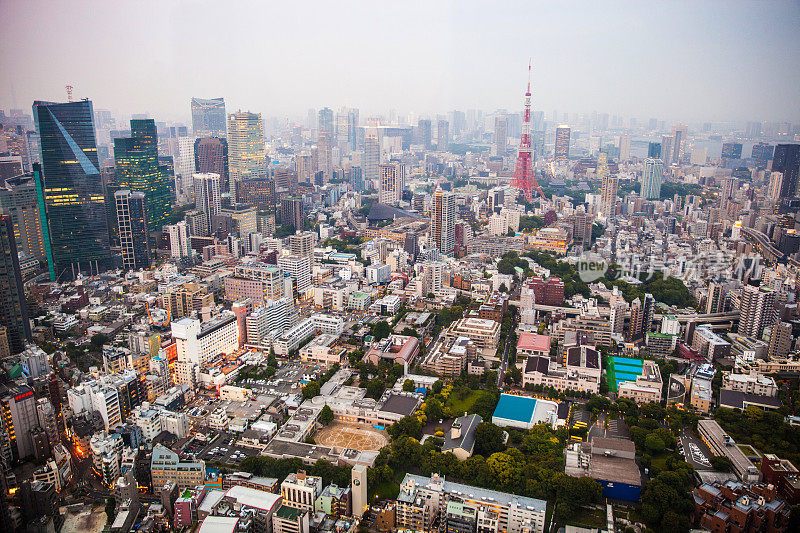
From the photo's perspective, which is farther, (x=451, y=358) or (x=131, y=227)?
(x=131, y=227)

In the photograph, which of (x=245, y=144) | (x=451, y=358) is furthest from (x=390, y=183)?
(x=451, y=358)

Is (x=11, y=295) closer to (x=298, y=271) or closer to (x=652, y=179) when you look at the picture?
(x=298, y=271)

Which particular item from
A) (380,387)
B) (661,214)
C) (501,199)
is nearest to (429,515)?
(380,387)

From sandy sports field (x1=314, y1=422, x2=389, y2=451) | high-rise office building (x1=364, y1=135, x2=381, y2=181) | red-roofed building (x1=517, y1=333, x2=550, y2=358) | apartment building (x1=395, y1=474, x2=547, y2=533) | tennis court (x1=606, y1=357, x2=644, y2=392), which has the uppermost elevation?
Answer: high-rise office building (x1=364, y1=135, x2=381, y2=181)

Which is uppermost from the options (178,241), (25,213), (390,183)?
(25,213)

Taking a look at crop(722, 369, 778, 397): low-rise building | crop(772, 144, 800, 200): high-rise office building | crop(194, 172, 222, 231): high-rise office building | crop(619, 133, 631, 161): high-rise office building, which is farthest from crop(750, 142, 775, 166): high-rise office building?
crop(194, 172, 222, 231): high-rise office building

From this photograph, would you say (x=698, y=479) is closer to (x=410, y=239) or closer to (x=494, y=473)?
(x=494, y=473)

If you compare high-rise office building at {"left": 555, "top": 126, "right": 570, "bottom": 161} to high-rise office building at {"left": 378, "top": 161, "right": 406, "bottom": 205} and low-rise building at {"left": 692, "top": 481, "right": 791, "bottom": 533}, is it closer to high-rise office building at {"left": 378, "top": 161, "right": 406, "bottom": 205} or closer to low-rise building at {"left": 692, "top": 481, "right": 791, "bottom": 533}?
high-rise office building at {"left": 378, "top": 161, "right": 406, "bottom": 205}
